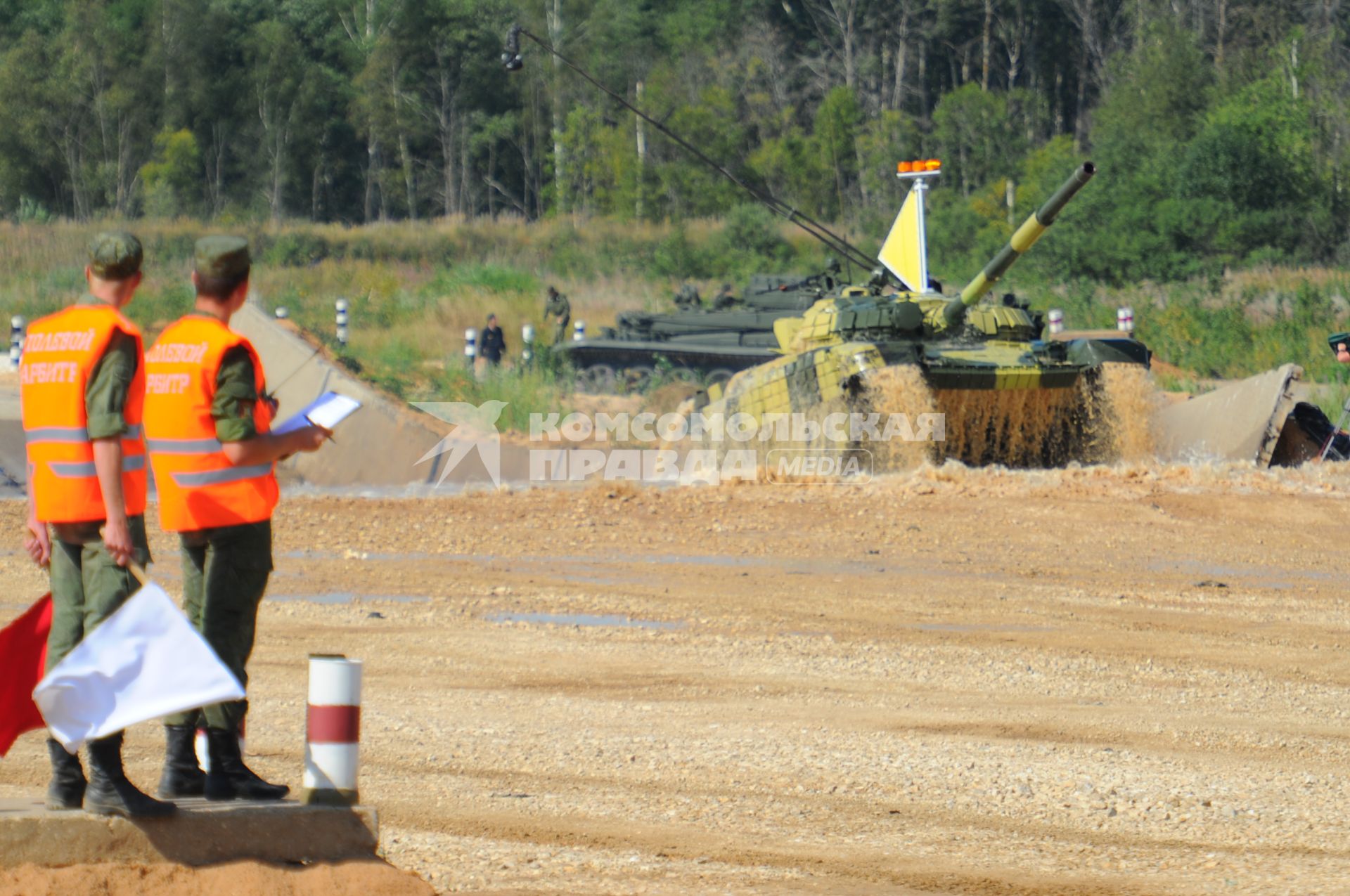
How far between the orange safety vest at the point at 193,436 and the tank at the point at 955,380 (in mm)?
11039

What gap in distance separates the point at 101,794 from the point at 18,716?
1.23 ft

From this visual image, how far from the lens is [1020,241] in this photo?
14797 mm

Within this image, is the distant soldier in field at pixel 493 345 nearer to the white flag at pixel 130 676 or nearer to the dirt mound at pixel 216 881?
the dirt mound at pixel 216 881

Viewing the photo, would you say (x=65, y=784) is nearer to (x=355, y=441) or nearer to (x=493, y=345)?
(x=355, y=441)

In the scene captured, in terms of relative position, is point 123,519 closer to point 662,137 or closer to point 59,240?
point 59,240

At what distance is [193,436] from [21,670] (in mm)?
732

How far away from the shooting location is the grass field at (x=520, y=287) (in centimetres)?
2394

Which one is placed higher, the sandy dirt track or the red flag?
the red flag

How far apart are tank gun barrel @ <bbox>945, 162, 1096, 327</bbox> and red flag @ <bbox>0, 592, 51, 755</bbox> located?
9730 mm

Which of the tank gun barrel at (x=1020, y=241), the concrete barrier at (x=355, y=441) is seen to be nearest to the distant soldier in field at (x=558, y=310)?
the concrete barrier at (x=355, y=441)

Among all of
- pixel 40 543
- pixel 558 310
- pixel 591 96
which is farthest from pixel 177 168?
pixel 40 543

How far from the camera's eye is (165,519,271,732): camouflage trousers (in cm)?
430

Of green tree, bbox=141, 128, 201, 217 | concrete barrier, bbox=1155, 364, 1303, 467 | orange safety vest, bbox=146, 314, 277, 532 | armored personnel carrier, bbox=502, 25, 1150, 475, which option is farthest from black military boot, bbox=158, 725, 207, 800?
green tree, bbox=141, 128, 201, 217

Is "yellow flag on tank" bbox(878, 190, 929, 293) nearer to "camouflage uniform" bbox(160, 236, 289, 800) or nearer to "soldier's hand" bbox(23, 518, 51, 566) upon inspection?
"camouflage uniform" bbox(160, 236, 289, 800)
